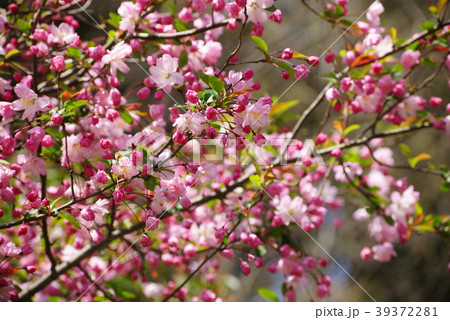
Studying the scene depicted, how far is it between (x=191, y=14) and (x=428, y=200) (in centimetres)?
204

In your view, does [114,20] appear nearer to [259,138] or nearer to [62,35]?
[62,35]

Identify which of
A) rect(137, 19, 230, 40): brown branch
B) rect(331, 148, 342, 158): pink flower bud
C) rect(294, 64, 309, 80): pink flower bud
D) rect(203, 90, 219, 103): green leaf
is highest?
rect(203, 90, 219, 103): green leaf

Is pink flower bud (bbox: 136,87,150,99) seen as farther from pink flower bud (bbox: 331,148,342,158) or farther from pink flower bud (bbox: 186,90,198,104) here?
pink flower bud (bbox: 331,148,342,158)

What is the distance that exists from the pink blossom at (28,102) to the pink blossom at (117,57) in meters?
0.19

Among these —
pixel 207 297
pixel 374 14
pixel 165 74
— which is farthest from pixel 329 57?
pixel 207 297

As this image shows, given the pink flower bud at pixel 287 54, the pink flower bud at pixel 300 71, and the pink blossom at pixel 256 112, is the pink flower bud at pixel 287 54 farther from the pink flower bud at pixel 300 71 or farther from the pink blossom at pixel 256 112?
the pink blossom at pixel 256 112

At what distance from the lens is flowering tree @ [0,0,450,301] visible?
94 centimetres

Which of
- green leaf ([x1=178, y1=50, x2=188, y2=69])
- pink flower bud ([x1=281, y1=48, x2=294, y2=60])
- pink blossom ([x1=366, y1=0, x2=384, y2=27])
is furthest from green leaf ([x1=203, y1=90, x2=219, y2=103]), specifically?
pink blossom ([x1=366, y1=0, x2=384, y2=27])

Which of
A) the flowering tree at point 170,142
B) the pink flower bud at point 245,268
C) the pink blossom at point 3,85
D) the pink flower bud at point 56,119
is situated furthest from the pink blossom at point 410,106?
the pink blossom at point 3,85

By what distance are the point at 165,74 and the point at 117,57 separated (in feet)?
0.47

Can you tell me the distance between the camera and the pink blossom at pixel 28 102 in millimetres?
949

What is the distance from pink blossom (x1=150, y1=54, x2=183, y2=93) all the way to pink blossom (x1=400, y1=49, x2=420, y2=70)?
73cm
